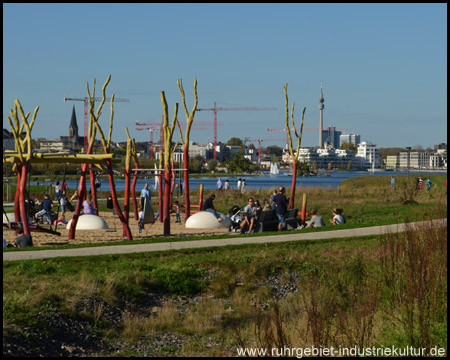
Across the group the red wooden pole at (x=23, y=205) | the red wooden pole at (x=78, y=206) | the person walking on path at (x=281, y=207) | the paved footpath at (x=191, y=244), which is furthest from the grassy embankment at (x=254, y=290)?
the red wooden pole at (x=78, y=206)

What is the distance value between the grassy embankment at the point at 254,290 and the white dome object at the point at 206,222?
22.9 ft

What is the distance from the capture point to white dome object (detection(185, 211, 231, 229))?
80.8 ft

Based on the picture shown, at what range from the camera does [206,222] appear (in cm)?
2462

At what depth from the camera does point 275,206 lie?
22.2m

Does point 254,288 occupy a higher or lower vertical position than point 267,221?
lower

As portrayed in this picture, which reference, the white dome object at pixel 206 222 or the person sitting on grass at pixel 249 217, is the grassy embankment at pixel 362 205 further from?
the white dome object at pixel 206 222

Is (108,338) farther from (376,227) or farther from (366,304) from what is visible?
(376,227)

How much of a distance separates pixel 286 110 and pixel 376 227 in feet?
39.5

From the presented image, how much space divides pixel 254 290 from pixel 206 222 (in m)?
9.60

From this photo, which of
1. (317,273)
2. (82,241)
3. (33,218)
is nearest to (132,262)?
(317,273)

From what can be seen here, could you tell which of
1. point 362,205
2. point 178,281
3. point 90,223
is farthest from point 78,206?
point 362,205

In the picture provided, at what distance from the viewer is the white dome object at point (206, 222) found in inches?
969

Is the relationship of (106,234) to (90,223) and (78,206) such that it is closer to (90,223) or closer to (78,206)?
(90,223)

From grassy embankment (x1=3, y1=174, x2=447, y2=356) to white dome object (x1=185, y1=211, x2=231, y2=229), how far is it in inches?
275
